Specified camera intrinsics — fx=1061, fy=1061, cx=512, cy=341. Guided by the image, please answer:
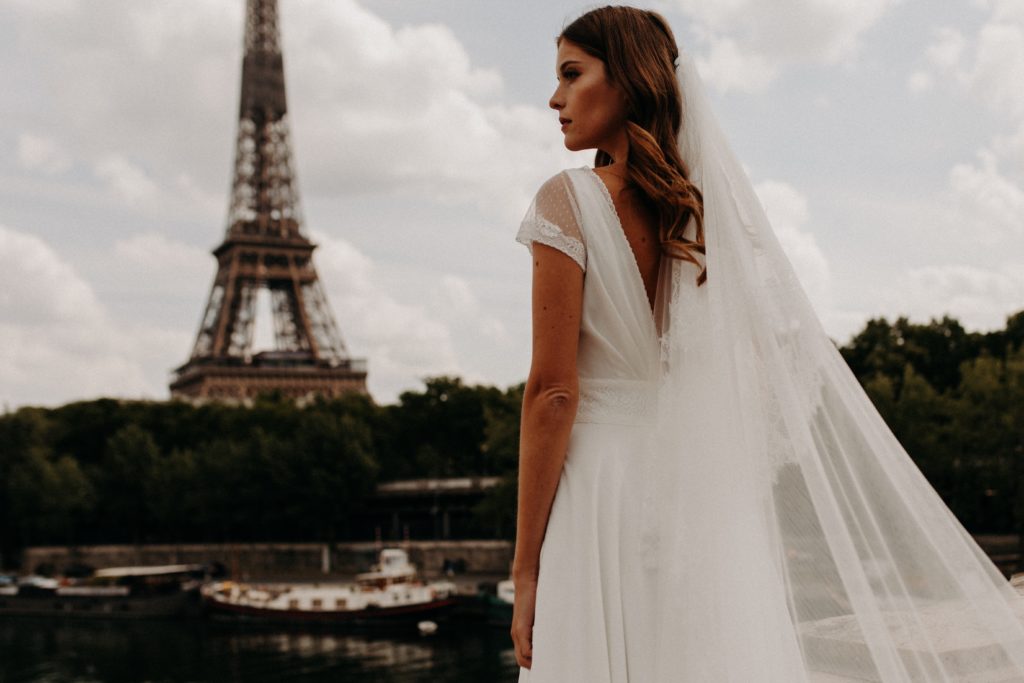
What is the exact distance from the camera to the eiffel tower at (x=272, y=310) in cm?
6388

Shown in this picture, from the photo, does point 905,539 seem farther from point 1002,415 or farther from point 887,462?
point 1002,415

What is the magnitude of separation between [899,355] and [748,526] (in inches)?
1563

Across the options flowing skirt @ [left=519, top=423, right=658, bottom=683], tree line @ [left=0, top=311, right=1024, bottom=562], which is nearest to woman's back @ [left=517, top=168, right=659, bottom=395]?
flowing skirt @ [left=519, top=423, right=658, bottom=683]

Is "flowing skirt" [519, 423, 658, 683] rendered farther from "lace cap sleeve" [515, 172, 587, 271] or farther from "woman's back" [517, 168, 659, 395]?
"lace cap sleeve" [515, 172, 587, 271]

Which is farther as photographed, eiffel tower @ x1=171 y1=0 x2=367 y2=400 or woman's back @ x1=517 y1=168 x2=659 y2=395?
eiffel tower @ x1=171 y1=0 x2=367 y2=400

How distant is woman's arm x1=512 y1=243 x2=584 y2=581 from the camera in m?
2.22

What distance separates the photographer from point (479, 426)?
4828 cm

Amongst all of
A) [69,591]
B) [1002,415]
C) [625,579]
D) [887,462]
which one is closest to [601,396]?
[625,579]

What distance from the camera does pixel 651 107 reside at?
2428 mm

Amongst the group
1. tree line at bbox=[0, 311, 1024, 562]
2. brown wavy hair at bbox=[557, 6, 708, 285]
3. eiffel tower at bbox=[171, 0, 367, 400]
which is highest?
eiffel tower at bbox=[171, 0, 367, 400]

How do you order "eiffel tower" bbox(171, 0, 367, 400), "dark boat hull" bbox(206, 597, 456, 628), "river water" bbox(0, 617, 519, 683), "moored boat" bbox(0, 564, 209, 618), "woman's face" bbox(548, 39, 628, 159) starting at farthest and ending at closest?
1. "eiffel tower" bbox(171, 0, 367, 400)
2. "moored boat" bbox(0, 564, 209, 618)
3. "dark boat hull" bbox(206, 597, 456, 628)
4. "river water" bbox(0, 617, 519, 683)
5. "woman's face" bbox(548, 39, 628, 159)

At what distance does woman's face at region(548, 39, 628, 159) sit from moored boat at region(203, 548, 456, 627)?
31.7 meters

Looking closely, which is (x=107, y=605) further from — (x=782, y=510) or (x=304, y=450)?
(x=782, y=510)

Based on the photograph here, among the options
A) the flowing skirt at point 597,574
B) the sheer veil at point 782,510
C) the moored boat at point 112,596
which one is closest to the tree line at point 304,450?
the moored boat at point 112,596
